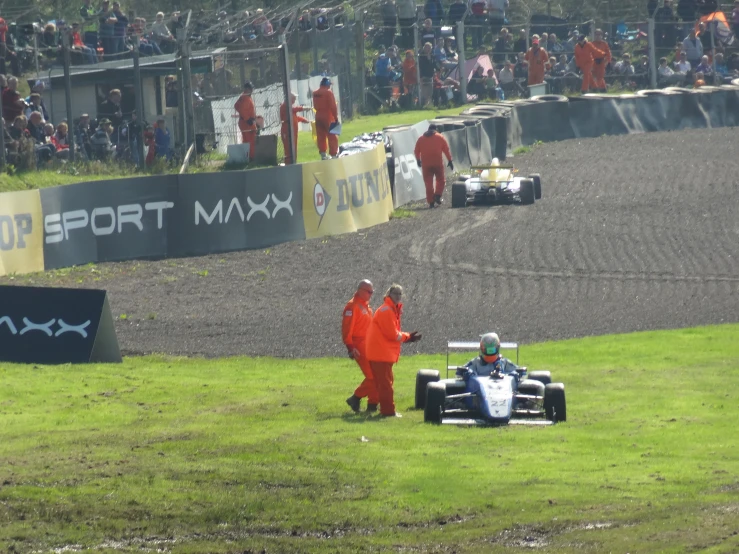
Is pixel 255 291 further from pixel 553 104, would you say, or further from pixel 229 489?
pixel 553 104

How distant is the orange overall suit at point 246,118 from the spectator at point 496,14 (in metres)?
19.4

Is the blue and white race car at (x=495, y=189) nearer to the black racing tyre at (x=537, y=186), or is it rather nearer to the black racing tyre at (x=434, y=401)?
the black racing tyre at (x=537, y=186)

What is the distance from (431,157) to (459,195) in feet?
3.60

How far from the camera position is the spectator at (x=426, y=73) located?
4432cm

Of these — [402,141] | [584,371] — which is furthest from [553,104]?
[584,371]

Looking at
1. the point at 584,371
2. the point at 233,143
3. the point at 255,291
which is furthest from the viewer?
the point at 233,143

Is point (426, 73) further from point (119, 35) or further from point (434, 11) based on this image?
point (119, 35)

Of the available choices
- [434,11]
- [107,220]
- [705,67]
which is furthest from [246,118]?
[705,67]

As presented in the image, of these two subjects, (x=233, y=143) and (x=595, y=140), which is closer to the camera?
(x=233, y=143)

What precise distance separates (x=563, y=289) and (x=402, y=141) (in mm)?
10910

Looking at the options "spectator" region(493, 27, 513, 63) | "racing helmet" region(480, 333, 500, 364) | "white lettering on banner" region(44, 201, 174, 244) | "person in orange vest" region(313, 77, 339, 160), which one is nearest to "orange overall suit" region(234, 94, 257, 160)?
"person in orange vest" region(313, 77, 339, 160)

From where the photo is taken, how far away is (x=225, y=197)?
2473 centimetres

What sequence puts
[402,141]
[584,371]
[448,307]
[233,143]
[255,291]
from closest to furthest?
[584,371]
[448,307]
[255,291]
[233,143]
[402,141]

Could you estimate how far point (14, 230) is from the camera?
21875 millimetres
